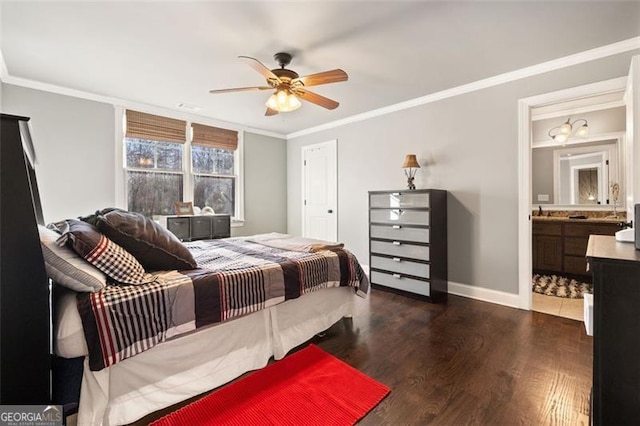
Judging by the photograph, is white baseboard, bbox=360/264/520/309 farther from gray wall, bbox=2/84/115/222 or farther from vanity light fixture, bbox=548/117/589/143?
gray wall, bbox=2/84/115/222

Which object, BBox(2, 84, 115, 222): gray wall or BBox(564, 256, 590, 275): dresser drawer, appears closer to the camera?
BBox(2, 84, 115, 222): gray wall

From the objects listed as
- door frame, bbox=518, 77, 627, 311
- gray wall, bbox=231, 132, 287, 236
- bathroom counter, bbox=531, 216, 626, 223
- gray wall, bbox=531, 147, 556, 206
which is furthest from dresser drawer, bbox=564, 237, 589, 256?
gray wall, bbox=231, 132, 287, 236

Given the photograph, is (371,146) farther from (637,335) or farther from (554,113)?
(637,335)

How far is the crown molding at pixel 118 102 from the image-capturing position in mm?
3035

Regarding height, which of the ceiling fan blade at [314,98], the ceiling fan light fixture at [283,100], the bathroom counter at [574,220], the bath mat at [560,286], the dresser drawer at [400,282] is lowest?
the bath mat at [560,286]

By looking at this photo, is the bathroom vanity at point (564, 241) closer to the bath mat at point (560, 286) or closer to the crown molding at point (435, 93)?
the bath mat at point (560, 286)

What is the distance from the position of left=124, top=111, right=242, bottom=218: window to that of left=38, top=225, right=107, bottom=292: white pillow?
2928mm

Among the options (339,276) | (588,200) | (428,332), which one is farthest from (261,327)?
(588,200)

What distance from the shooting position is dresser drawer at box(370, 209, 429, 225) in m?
3.23

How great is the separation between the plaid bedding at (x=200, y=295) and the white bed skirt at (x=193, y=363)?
0.39ft

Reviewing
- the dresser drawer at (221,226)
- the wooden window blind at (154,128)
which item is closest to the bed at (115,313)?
the dresser drawer at (221,226)

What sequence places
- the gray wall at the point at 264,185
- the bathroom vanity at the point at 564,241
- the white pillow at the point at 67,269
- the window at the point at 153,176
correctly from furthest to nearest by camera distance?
the gray wall at the point at 264,185, the window at the point at 153,176, the bathroom vanity at the point at 564,241, the white pillow at the point at 67,269

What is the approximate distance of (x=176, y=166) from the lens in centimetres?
429

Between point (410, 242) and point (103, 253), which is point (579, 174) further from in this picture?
point (103, 253)
